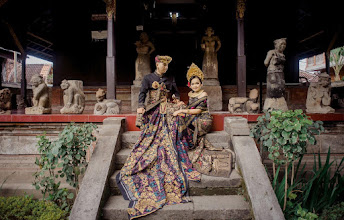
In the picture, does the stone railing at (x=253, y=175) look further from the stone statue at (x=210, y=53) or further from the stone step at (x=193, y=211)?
the stone statue at (x=210, y=53)

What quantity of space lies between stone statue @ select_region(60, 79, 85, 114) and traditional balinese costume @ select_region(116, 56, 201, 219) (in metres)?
1.63

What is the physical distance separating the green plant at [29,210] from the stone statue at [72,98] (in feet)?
6.14

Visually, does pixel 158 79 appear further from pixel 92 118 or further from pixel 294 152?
pixel 294 152

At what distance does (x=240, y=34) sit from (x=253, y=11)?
5723 millimetres

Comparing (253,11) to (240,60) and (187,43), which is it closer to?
(187,43)

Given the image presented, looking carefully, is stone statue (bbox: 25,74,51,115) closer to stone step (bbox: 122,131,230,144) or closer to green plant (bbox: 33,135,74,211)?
green plant (bbox: 33,135,74,211)

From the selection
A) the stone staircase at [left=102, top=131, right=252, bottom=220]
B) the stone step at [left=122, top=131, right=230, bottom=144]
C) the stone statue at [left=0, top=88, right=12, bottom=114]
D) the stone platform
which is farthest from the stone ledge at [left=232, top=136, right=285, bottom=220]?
the stone statue at [left=0, top=88, right=12, bottom=114]

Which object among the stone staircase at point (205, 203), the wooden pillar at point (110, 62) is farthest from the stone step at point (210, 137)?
the wooden pillar at point (110, 62)

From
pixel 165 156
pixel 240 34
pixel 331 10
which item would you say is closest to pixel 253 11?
pixel 331 10

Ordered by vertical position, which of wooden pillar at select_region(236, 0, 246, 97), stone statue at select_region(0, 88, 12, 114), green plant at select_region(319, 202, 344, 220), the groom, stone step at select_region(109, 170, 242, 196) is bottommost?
green plant at select_region(319, 202, 344, 220)

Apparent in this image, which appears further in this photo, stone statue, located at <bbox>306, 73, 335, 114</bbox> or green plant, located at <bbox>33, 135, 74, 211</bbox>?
stone statue, located at <bbox>306, 73, 335, 114</bbox>

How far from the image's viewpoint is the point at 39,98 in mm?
4469

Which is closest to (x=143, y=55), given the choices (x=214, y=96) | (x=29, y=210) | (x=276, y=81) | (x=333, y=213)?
(x=214, y=96)

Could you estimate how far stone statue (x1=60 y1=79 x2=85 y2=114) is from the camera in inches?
176
